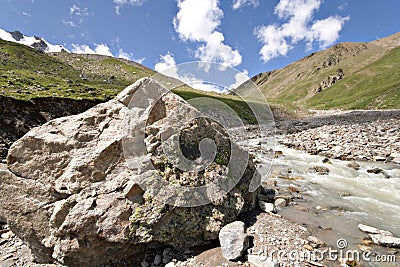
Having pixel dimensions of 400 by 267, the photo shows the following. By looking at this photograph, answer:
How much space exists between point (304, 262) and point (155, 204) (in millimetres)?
3512

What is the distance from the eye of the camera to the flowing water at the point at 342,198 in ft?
22.0

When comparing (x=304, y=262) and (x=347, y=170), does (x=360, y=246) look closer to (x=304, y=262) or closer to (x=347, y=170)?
(x=304, y=262)

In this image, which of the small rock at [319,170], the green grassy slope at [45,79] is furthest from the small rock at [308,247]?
the green grassy slope at [45,79]

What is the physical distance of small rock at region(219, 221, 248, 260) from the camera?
5035 millimetres

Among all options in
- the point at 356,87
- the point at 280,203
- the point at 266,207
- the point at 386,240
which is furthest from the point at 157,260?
the point at 356,87

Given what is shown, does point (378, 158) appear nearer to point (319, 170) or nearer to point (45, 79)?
point (319, 170)

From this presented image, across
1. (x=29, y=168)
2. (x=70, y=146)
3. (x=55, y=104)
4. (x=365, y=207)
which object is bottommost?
(x=365, y=207)

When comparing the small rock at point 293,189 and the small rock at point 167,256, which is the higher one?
the small rock at point 293,189

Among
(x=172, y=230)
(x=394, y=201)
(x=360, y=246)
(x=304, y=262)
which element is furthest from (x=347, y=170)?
(x=172, y=230)

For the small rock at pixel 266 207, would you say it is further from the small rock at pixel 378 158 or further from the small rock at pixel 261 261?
the small rock at pixel 378 158

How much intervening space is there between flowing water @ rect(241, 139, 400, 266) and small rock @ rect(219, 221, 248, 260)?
237 centimetres

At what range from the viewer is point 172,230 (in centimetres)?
529

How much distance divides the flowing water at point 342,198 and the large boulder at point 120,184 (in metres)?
2.85

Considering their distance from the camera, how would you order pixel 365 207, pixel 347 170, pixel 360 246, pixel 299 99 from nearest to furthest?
pixel 360 246 → pixel 365 207 → pixel 347 170 → pixel 299 99
